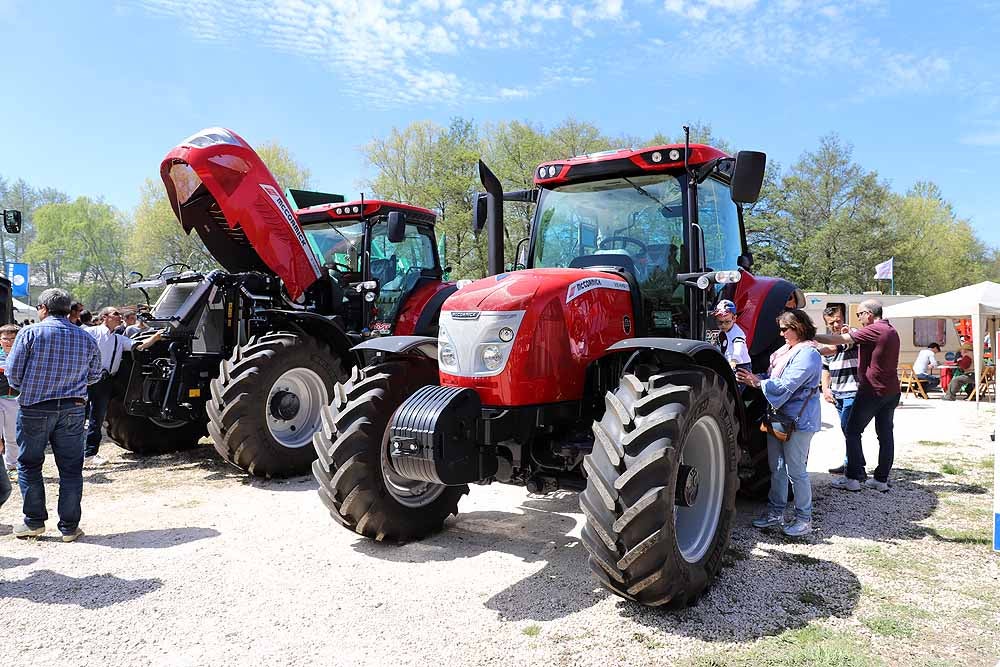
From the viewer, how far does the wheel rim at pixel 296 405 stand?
6.97 metres

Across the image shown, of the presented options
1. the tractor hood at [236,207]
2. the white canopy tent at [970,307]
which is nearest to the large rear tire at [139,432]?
the tractor hood at [236,207]

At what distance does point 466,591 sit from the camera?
4.08 metres

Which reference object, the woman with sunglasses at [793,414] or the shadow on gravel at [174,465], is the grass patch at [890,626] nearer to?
the woman with sunglasses at [793,414]

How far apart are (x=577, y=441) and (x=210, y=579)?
7.72 ft

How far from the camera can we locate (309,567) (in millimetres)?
4473

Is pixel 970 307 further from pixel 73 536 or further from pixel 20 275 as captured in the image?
pixel 20 275

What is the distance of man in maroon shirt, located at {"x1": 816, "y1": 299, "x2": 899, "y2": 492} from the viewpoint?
6.44m

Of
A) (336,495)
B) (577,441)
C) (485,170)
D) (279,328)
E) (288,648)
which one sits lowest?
(288,648)

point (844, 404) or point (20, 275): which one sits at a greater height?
point (20, 275)

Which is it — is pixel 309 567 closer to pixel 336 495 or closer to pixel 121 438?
pixel 336 495

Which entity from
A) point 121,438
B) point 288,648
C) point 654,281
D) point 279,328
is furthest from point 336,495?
point 121,438

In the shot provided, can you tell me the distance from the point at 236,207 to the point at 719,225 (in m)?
4.64

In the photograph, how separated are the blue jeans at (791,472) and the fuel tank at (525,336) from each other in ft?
5.52

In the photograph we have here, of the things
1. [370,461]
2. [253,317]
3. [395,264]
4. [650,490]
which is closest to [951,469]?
[650,490]
